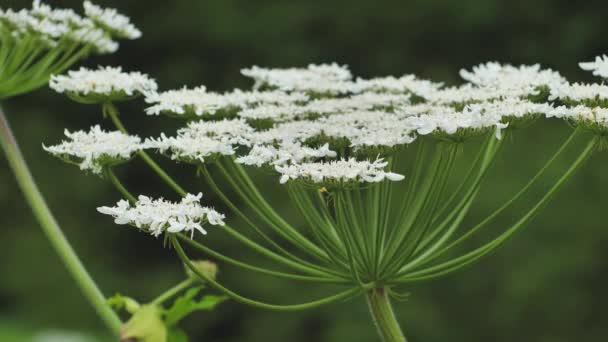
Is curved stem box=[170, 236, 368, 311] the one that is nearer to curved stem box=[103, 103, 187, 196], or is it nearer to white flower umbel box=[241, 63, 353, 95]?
curved stem box=[103, 103, 187, 196]

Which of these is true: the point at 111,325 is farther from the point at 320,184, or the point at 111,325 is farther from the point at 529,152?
the point at 529,152

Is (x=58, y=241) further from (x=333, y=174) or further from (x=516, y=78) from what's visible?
(x=516, y=78)

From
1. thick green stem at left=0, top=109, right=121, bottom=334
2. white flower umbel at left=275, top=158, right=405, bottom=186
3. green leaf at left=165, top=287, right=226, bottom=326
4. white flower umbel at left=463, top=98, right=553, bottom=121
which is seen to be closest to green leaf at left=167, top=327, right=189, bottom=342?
green leaf at left=165, top=287, right=226, bottom=326

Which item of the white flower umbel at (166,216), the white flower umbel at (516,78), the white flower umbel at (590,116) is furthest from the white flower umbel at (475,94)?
the white flower umbel at (166,216)

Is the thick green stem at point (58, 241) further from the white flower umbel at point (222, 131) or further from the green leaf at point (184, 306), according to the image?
the white flower umbel at point (222, 131)

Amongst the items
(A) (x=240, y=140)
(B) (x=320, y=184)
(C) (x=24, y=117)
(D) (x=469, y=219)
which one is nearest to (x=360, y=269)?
(B) (x=320, y=184)
